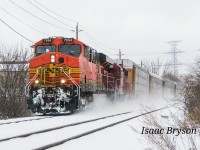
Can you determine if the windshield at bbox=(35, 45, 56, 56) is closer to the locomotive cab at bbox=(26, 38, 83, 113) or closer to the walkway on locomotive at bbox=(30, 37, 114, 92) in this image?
the walkway on locomotive at bbox=(30, 37, 114, 92)

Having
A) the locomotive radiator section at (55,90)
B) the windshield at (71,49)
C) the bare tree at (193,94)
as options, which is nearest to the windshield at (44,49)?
the windshield at (71,49)

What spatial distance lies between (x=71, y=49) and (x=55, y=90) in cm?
215

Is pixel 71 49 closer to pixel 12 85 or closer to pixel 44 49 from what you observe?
pixel 44 49

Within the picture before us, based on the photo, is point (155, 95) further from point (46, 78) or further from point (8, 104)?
point (46, 78)

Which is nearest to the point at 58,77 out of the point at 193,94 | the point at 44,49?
the point at 44,49

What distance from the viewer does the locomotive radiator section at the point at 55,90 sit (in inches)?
617

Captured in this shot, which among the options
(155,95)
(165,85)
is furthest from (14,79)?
(165,85)

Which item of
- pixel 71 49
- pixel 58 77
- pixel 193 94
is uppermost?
pixel 71 49

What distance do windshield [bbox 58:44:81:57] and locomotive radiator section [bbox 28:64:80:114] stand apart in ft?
3.03

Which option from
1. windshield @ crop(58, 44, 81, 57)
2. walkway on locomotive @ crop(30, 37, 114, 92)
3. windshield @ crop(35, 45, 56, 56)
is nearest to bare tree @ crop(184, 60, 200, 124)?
walkway on locomotive @ crop(30, 37, 114, 92)

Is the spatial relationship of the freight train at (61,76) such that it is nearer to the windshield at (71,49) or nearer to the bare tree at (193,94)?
the windshield at (71,49)

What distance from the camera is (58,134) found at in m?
9.02

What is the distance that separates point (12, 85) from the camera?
20188 mm

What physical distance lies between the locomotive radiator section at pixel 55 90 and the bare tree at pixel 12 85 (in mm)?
4183
